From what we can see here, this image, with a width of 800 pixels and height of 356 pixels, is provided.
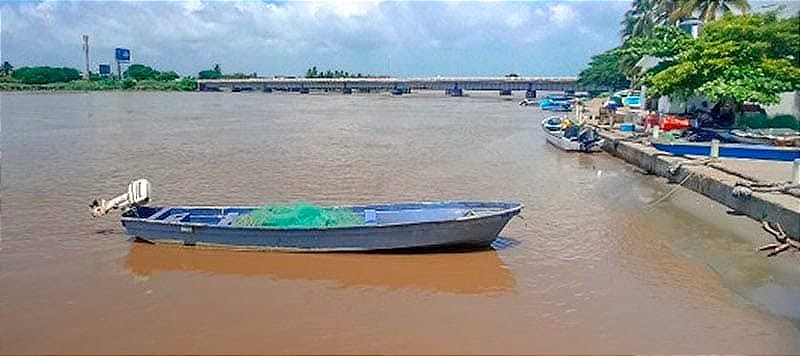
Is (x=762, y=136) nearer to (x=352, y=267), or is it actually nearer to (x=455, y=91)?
(x=352, y=267)

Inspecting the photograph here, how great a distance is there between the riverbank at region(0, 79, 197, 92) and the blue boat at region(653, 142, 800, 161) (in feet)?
355

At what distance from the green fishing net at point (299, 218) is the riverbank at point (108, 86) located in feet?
357

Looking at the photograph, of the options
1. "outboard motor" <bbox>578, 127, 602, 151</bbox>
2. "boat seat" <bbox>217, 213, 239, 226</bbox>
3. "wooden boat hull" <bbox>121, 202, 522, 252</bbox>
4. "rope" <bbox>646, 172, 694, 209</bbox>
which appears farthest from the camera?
"outboard motor" <bbox>578, 127, 602, 151</bbox>

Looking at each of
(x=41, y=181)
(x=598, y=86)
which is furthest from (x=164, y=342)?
(x=598, y=86)

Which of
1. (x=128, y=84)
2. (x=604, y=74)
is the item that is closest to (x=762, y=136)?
(x=604, y=74)

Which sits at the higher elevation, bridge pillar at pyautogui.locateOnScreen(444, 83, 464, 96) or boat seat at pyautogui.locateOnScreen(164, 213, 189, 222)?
bridge pillar at pyautogui.locateOnScreen(444, 83, 464, 96)

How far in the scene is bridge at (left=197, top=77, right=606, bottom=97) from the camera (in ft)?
363

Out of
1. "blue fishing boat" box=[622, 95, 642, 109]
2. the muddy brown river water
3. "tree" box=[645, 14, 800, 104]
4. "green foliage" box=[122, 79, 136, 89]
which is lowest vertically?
the muddy brown river water

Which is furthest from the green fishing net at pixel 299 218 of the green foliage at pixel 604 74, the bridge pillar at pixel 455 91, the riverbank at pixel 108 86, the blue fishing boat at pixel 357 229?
the riverbank at pixel 108 86

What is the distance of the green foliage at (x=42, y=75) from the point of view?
111 m

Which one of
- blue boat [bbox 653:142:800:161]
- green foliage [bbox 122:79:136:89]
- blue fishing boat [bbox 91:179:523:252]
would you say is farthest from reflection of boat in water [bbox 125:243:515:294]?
green foliage [bbox 122:79:136:89]

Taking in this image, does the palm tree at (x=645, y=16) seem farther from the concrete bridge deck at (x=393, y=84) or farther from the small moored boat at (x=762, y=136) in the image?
the concrete bridge deck at (x=393, y=84)

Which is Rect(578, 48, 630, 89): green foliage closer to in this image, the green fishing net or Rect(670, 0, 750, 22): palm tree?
Rect(670, 0, 750, 22): palm tree

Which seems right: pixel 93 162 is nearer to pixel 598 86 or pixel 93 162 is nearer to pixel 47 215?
pixel 47 215
